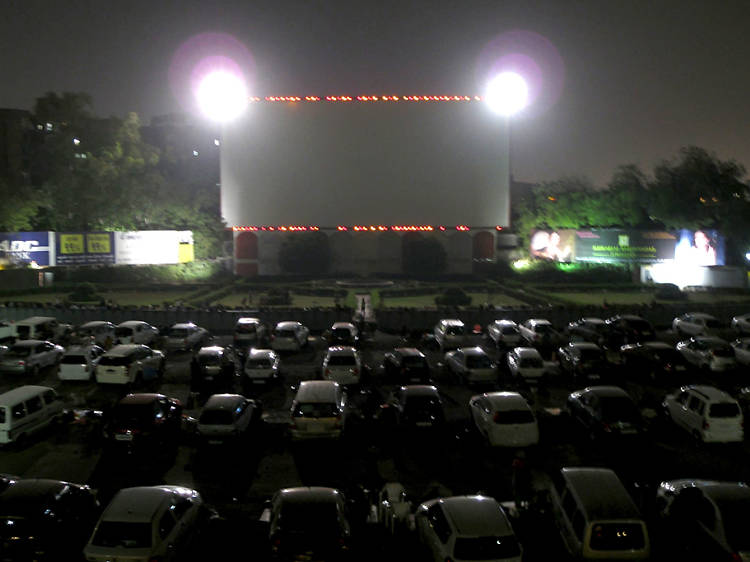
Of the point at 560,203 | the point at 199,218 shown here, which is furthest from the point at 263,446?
the point at 560,203

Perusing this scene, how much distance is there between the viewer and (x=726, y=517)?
24.4 ft

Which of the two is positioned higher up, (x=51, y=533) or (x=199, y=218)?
(x=199, y=218)

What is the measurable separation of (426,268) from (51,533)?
130ft

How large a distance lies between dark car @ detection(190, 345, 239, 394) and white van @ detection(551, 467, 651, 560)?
9.98 m

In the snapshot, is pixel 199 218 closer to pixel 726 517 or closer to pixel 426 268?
pixel 426 268

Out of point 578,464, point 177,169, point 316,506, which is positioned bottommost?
point 578,464

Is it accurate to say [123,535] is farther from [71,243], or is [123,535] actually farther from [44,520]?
[71,243]

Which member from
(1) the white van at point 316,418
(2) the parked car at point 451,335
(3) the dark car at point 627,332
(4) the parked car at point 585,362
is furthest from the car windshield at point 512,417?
(3) the dark car at point 627,332

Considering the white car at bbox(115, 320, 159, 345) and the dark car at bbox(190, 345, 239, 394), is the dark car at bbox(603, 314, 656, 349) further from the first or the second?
the white car at bbox(115, 320, 159, 345)

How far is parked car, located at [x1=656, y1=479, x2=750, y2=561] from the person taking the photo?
7262mm

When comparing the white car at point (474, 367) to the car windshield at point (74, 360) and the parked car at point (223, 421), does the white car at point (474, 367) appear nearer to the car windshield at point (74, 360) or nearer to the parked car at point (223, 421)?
the parked car at point (223, 421)

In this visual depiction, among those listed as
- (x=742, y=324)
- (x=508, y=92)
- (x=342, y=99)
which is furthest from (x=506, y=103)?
(x=742, y=324)

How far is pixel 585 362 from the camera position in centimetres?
1683

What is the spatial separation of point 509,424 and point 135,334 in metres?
13.5
